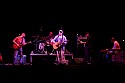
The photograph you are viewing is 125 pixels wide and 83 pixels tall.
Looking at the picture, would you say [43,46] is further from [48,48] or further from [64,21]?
[64,21]

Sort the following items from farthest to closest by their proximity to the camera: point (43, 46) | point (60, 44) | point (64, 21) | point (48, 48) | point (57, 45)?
1. point (64, 21)
2. point (43, 46)
3. point (48, 48)
4. point (57, 45)
5. point (60, 44)

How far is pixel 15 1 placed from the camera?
55.2 ft

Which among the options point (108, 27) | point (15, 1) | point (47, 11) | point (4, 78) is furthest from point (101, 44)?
point (4, 78)

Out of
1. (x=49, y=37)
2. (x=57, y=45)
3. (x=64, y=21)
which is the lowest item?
(x=57, y=45)

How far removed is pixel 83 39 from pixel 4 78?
8653 millimetres

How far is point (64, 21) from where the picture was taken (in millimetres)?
18781

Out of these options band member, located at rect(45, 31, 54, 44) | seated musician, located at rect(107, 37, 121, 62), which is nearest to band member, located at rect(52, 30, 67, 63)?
band member, located at rect(45, 31, 54, 44)

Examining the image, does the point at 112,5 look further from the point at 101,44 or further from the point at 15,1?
the point at 15,1

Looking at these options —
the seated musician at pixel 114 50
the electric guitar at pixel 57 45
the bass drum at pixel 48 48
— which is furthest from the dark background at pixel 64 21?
the electric guitar at pixel 57 45

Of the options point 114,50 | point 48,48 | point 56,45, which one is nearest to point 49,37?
point 56,45

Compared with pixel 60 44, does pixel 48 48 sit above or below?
below

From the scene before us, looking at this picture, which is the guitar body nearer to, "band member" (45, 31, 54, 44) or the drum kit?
the drum kit

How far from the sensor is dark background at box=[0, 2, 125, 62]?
690 inches

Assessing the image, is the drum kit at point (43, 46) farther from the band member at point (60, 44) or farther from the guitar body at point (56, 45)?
the band member at point (60, 44)
